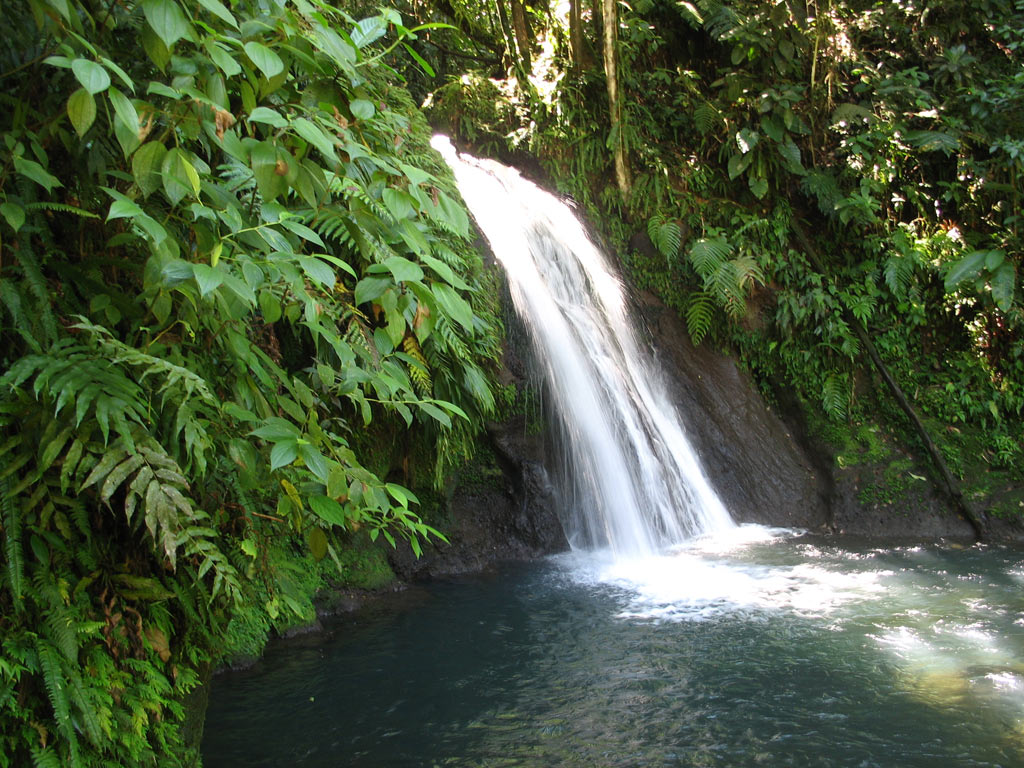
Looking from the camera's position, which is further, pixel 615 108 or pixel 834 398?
pixel 615 108

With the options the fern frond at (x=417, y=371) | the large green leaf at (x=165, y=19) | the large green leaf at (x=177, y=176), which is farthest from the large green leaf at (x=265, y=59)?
the fern frond at (x=417, y=371)

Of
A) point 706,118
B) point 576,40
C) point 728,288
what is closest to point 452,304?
point 728,288

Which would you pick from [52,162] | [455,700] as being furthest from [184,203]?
[455,700]

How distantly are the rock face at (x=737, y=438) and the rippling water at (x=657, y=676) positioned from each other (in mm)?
1528

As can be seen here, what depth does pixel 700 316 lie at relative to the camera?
809cm

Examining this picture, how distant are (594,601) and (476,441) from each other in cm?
187

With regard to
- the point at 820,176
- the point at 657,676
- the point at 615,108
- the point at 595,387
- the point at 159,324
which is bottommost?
the point at 657,676

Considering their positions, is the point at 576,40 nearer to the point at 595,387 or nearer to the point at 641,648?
the point at 595,387

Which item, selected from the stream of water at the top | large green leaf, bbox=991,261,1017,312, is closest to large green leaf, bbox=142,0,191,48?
the stream of water at the top

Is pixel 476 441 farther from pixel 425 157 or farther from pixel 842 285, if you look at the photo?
pixel 842 285

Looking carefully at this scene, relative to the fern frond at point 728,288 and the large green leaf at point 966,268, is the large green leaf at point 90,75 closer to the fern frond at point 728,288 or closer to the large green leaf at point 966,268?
the fern frond at point 728,288

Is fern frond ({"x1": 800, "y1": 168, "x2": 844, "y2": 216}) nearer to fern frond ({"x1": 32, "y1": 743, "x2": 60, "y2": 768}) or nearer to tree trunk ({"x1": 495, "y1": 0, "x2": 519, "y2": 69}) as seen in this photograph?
tree trunk ({"x1": 495, "y1": 0, "x2": 519, "y2": 69})

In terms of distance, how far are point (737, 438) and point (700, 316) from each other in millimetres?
1304

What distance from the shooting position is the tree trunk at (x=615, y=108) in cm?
873
